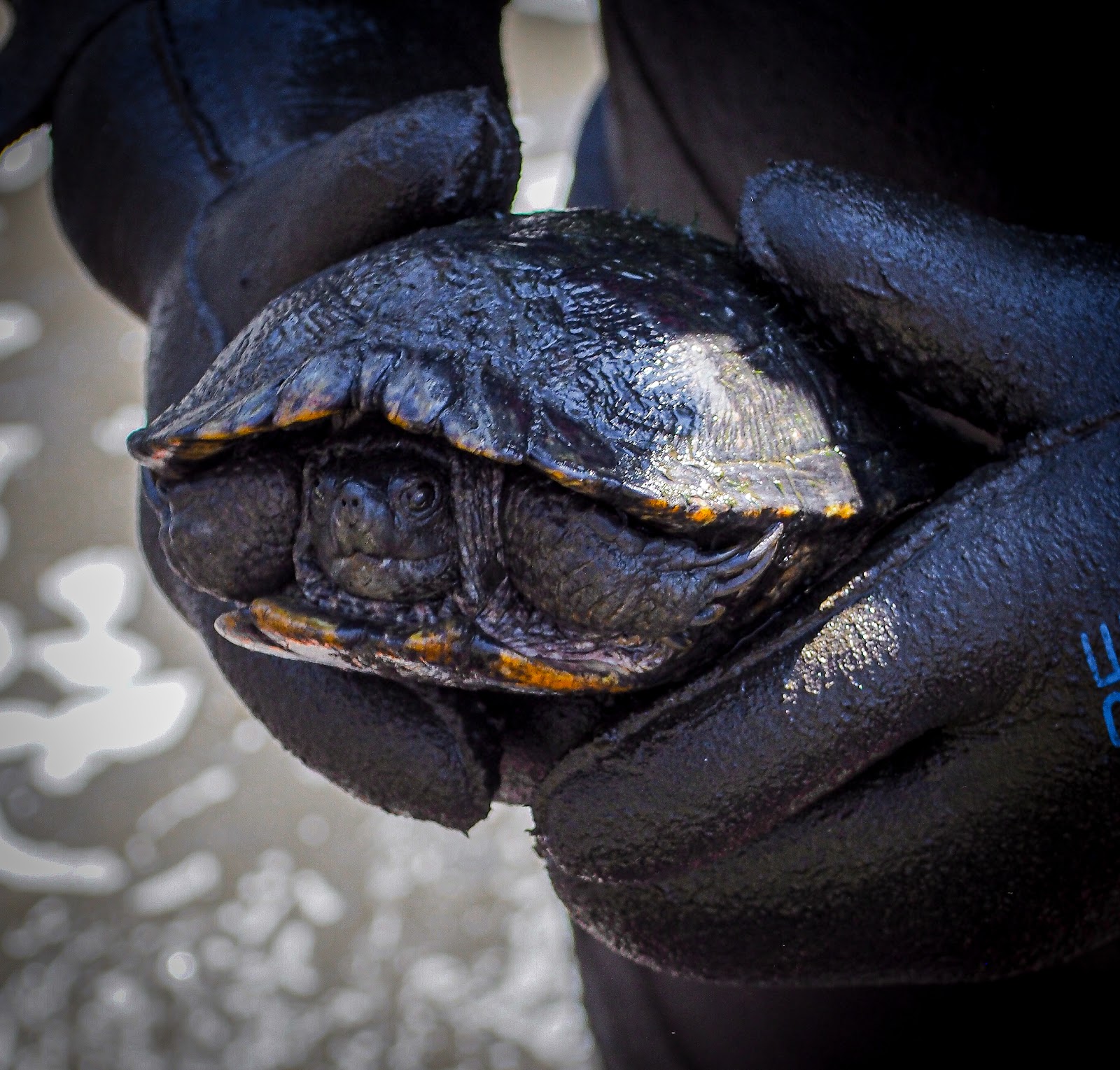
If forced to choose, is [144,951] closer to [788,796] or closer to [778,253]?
[788,796]

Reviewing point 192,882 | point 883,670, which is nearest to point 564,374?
point 883,670

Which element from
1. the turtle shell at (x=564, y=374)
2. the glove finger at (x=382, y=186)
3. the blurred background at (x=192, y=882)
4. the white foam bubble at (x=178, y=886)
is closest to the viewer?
the turtle shell at (x=564, y=374)

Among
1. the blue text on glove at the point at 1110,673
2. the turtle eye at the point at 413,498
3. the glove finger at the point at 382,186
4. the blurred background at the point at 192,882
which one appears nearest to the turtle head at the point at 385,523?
the turtle eye at the point at 413,498

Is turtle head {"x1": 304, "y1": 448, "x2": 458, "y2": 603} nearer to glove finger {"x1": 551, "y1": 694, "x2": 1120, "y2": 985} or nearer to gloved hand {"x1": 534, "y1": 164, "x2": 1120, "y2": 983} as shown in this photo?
gloved hand {"x1": 534, "y1": 164, "x2": 1120, "y2": 983}

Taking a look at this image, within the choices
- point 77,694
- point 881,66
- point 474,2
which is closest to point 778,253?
point 881,66

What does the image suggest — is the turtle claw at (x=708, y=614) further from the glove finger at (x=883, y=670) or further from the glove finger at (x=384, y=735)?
the glove finger at (x=384, y=735)

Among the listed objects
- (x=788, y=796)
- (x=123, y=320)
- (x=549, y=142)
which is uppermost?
(x=788, y=796)
